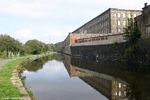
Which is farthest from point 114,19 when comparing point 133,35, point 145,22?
point 133,35

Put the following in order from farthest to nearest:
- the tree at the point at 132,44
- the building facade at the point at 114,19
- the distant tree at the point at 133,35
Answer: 1. the building facade at the point at 114,19
2. the distant tree at the point at 133,35
3. the tree at the point at 132,44

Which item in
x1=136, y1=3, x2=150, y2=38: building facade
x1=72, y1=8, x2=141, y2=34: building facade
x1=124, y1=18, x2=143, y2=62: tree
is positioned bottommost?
x1=124, y1=18, x2=143, y2=62: tree

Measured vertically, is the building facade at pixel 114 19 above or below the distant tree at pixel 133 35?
above

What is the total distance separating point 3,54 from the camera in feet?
247

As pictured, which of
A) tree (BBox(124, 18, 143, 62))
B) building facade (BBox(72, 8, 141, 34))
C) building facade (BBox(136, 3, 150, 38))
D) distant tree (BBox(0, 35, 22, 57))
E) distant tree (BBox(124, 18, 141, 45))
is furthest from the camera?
building facade (BBox(72, 8, 141, 34))

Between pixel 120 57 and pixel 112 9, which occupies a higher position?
pixel 112 9

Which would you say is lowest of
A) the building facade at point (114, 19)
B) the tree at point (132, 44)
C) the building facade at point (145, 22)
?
the tree at point (132, 44)

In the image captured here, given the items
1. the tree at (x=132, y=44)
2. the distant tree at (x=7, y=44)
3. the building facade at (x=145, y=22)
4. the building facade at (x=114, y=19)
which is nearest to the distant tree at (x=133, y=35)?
the tree at (x=132, y=44)

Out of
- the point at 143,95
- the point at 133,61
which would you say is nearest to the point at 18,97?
the point at 143,95

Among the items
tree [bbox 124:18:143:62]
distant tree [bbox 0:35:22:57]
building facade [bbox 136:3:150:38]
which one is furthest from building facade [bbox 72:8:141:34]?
tree [bbox 124:18:143:62]

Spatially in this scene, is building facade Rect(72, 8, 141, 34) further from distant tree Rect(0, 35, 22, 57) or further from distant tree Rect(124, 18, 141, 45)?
distant tree Rect(124, 18, 141, 45)

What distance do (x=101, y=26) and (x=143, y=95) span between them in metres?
86.0

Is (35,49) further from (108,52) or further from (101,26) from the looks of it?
(108,52)

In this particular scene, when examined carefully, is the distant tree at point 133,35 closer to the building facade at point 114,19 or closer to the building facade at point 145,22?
the building facade at point 145,22
